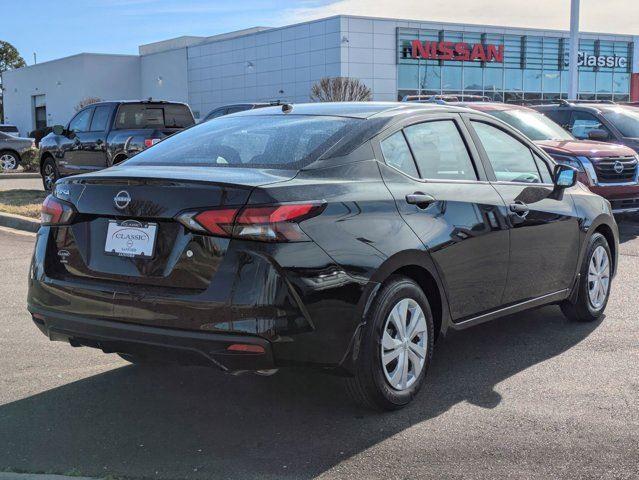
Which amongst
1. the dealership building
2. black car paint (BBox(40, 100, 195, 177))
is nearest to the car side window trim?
black car paint (BBox(40, 100, 195, 177))

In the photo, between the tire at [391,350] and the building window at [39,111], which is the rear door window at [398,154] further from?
the building window at [39,111]

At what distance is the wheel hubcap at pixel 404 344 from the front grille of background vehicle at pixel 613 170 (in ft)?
24.7

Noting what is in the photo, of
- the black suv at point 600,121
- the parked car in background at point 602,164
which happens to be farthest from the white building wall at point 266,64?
the parked car in background at point 602,164

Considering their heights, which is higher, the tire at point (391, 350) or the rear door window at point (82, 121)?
the rear door window at point (82, 121)

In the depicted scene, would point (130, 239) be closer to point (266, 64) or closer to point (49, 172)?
point (49, 172)

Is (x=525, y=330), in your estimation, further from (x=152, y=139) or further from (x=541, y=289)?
(x=152, y=139)

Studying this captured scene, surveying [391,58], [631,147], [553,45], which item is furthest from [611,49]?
[631,147]

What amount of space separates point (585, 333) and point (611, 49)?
56237 mm

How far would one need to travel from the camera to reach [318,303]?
3.74m

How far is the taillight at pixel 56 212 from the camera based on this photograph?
4.15 metres

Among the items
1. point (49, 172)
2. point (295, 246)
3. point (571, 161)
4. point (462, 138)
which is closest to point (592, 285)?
point (462, 138)

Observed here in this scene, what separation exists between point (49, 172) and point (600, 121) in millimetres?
11091

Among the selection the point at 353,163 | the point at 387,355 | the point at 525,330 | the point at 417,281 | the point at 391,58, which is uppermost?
the point at 391,58

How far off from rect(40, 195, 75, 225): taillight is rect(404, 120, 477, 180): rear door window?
196 centimetres
